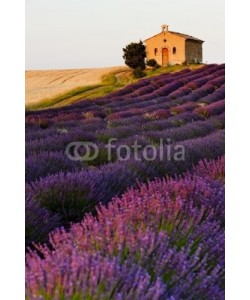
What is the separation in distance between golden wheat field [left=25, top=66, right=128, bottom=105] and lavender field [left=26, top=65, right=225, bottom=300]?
0.49 feet

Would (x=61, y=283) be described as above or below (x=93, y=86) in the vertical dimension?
below

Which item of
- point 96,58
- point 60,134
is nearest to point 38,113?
point 60,134

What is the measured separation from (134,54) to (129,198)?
48.7 inches

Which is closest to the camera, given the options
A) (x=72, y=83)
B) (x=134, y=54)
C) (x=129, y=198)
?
(x=129, y=198)

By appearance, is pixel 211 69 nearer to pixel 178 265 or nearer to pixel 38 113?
pixel 38 113

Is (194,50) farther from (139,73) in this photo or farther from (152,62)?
(139,73)

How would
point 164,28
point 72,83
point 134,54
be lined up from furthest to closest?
point 72,83, point 134,54, point 164,28

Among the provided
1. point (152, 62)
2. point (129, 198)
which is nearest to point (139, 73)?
point (152, 62)

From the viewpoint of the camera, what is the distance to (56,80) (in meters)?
3.63

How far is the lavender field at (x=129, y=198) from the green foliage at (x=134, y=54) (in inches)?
17.8

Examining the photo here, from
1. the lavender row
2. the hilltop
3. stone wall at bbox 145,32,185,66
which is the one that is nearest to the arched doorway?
stone wall at bbox 145,32,185,66
